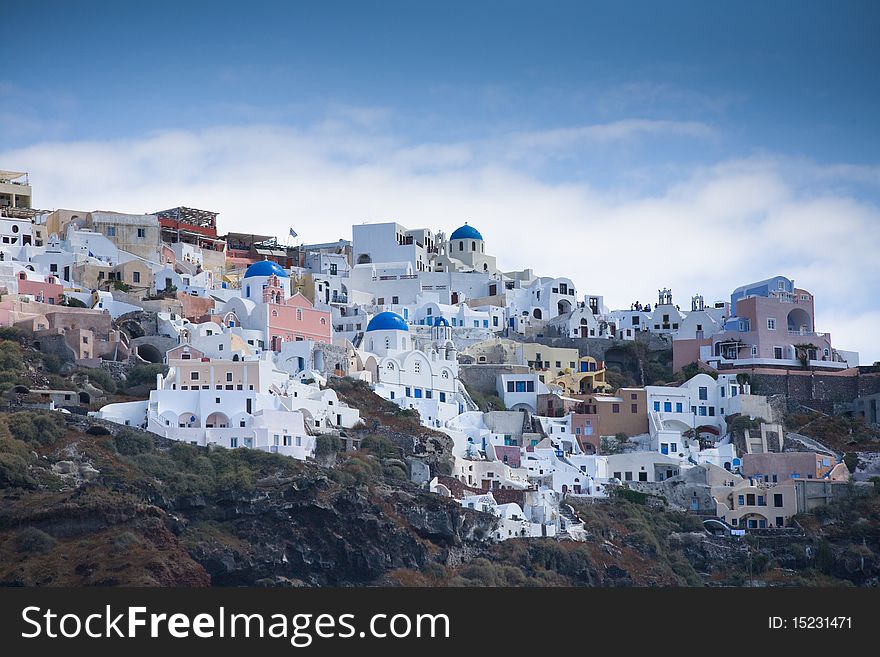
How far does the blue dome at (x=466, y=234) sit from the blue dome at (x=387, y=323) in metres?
18.1

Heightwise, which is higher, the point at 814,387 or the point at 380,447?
the point at 814,387

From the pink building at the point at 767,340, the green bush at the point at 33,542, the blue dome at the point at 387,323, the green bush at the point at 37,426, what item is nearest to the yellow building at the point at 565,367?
the pink building at the point at 767,340

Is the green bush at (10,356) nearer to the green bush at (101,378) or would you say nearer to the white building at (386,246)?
the green bush at (101,378)

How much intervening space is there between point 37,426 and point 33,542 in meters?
5.89

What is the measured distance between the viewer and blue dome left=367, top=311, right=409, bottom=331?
83.7m

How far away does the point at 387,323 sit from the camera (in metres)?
83.9

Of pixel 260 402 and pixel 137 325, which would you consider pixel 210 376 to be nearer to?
pixel 260 402

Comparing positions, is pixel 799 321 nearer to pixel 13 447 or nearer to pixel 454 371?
pixel 454 371

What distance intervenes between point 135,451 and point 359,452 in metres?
8.31

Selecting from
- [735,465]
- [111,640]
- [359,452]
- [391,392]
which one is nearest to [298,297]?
[391,392]

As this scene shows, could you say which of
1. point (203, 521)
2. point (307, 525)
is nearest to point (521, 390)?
point (307, 525)

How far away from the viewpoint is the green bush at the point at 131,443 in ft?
222

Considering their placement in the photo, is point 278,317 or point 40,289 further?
point 278,317

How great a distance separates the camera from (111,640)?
152 feet
